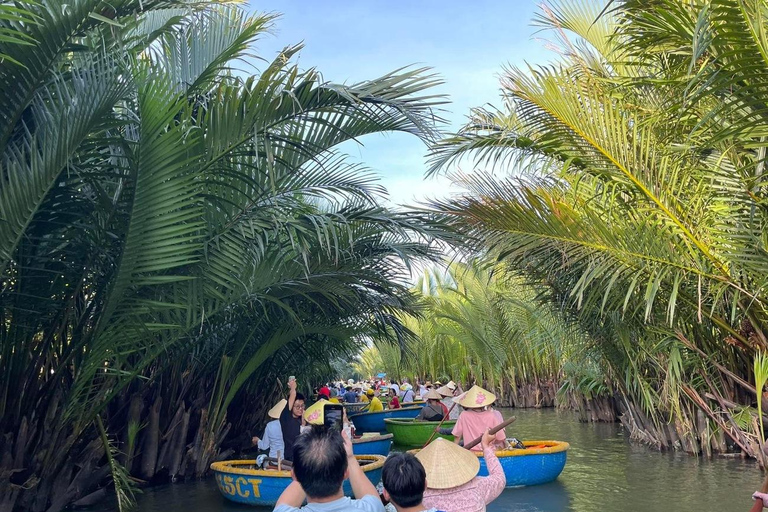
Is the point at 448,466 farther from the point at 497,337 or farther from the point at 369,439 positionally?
the point at 497,337

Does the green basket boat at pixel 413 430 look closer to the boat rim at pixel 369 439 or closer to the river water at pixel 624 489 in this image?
the boat rim at pixel 369 439

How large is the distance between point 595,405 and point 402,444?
5.74m

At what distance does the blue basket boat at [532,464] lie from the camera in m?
10.4

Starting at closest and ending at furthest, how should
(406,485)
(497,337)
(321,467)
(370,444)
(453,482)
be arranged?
(321,467) → (406,485) → (453,482) → (370,444) → (497,337)

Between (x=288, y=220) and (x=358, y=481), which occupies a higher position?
(x=288, y=220)

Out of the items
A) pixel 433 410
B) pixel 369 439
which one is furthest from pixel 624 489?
pixel 433 410

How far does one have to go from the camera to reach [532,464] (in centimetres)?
1058

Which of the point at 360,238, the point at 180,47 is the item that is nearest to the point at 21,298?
the point at 180,47

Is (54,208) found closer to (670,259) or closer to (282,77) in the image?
(282,77)

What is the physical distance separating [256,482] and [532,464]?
388cm

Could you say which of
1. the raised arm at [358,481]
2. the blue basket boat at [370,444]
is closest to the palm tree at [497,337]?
the blue basket boat at [370,444]

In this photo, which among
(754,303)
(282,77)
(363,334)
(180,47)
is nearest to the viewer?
(282,77)

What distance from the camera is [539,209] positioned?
9961 millimetres

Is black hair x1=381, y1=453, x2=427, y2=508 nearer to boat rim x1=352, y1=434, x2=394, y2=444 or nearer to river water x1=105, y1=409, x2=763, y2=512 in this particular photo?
river water x1=105, y1=409, x2=763, y2=512
